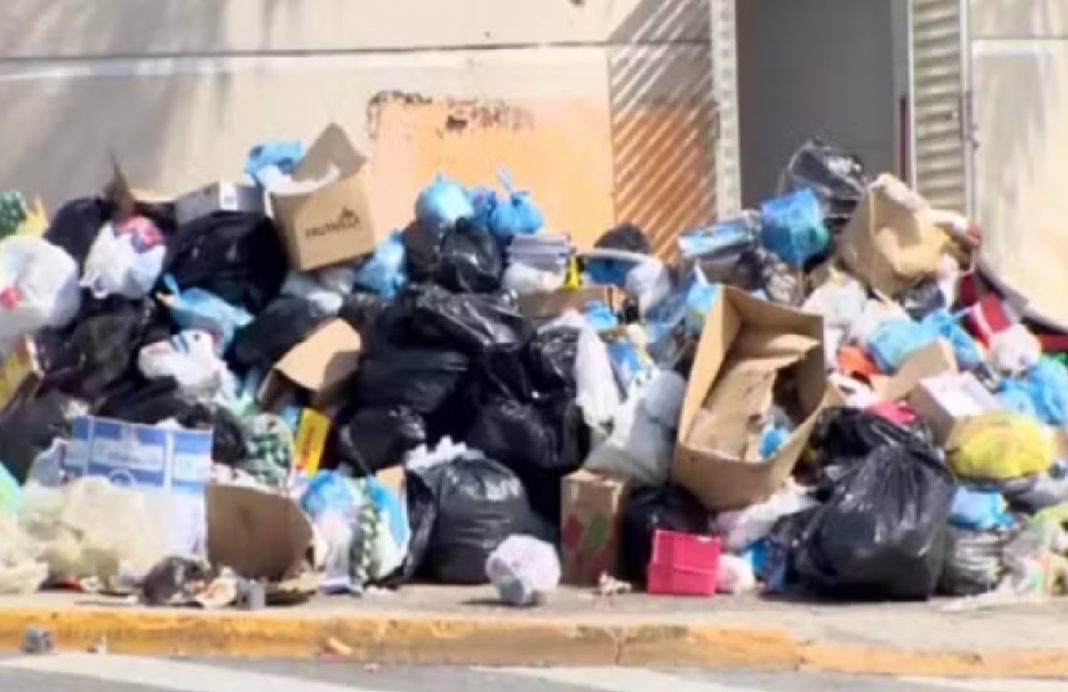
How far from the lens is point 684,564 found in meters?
8.45

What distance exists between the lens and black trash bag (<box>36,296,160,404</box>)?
31.4ft

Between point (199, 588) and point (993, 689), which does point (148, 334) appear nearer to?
point (199, 588)

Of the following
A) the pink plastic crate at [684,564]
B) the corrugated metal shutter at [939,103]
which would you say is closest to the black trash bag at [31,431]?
the pink plastic crate at [684,564]

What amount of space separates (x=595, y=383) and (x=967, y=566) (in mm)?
1699

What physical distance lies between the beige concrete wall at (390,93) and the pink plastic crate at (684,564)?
4.73 m

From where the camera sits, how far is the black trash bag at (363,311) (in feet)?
31.4

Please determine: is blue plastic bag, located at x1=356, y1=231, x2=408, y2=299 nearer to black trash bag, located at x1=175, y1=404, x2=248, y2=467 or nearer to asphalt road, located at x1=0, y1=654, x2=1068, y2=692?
black trash bag, located at x1=175, y1=404, x2=248, y2=467

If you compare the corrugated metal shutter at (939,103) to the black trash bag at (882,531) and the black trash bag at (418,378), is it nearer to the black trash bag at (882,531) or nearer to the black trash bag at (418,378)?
the black trash bag at (418,378)

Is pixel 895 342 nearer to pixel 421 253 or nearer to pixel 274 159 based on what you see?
pixel 421 253

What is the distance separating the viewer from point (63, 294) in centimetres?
981

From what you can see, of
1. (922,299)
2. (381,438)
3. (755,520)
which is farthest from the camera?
(922,299)

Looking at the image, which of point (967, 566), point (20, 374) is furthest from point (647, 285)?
point (20, 374)

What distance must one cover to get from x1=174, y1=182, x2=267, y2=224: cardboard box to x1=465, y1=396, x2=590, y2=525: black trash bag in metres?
1.71

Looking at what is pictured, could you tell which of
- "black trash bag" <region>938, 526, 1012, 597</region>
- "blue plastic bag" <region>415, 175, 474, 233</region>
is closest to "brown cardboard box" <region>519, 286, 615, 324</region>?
"blue plastic bag" <region>415, 175, 474, 233</region>
